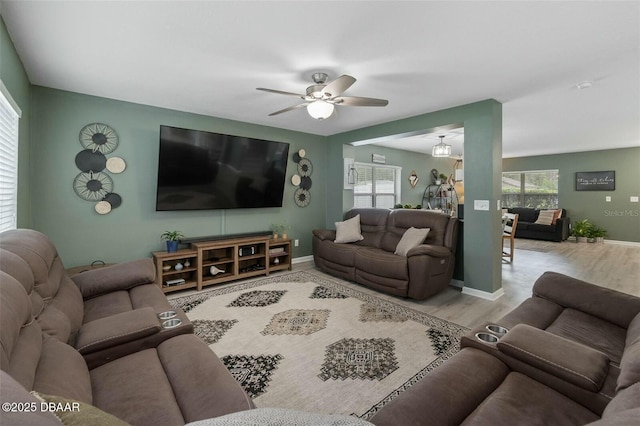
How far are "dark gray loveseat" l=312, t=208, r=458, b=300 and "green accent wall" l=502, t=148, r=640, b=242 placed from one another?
6615 millimetres

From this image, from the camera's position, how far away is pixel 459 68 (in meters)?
2.71

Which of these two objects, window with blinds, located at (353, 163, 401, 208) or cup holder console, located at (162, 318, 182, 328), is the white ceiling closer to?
cup holder console, located at (162, 318, 182, 328)

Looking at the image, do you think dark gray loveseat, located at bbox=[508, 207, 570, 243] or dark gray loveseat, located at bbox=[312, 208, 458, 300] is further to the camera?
dark gray loveseat, located at bbox=[508, 207, 570, 243]

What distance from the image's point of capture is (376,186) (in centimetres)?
725

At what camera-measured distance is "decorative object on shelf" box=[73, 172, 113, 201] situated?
3404 millimetres

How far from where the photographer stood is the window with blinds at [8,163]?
7.20ft

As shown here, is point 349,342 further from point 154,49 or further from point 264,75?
point 154,49

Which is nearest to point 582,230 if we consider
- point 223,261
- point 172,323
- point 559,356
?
point 559,356

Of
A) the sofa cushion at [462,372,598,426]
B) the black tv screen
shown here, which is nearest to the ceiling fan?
the black tv screen

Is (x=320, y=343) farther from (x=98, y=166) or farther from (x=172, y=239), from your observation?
(x=98, y=166)

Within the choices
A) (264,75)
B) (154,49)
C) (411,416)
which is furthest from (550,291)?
(154,49)

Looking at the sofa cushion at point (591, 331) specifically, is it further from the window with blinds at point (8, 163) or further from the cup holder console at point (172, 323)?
the window with blinds at point (8, 163)

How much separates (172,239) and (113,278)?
1577mm

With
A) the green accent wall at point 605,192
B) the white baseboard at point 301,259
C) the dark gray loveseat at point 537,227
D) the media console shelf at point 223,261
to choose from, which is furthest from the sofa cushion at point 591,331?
the green accent wall at point 605,192
